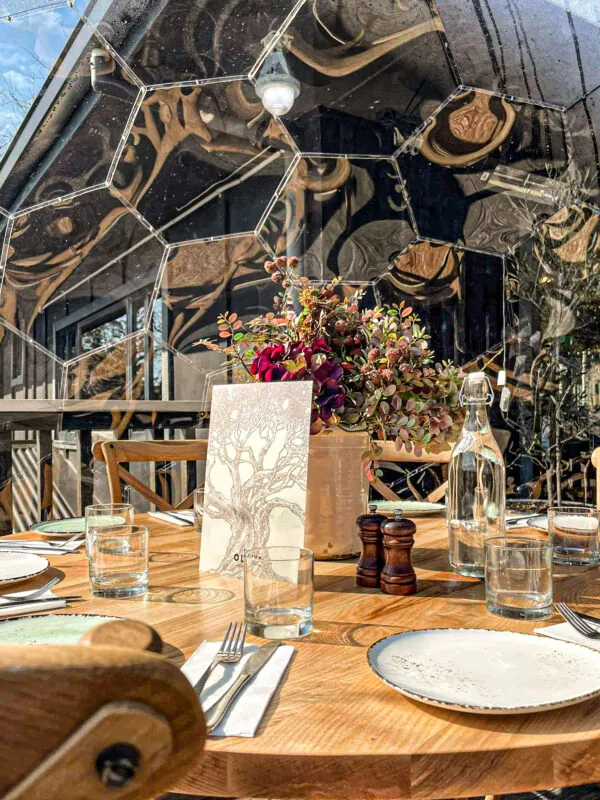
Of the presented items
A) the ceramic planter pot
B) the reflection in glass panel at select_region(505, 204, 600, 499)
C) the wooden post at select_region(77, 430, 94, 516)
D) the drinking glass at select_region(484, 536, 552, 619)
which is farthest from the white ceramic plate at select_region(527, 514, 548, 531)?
the wooden post at select_region(77, 430, 94, 516)

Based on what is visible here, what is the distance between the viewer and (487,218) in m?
3.24

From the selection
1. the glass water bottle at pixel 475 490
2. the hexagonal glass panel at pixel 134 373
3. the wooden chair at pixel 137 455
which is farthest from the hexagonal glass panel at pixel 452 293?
the glass water bottle at pixel 475 490

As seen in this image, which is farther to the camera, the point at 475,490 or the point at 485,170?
the point at 485,170

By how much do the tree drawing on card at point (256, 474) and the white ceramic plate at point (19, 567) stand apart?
229 millimetres

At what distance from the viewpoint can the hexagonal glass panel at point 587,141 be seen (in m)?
3.11

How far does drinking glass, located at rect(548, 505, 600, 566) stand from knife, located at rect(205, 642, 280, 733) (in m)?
0.56

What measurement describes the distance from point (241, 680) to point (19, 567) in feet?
1.78

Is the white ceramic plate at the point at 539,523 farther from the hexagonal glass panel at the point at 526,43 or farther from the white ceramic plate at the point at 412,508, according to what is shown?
the hexagonal glass panel at the point at 526,43

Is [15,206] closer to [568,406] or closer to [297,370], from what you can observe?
[297,370]

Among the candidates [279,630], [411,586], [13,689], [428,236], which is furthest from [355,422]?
[428,236]

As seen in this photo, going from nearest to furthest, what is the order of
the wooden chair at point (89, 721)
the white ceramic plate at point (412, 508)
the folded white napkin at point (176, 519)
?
1. the wooden chair at point (89, 721)
2. the folded white napkin at point (176, 519)
3. the white ceramic plate at point (412, 508)

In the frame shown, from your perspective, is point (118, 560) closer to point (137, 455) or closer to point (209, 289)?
point (137, 455)

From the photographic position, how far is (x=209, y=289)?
3.06 metres

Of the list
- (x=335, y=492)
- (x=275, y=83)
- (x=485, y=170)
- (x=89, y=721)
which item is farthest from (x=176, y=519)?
(x=485, y=170)
